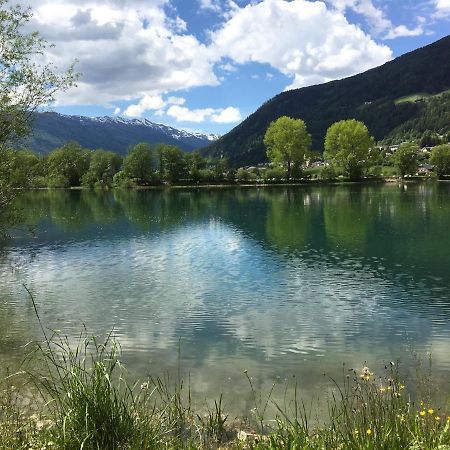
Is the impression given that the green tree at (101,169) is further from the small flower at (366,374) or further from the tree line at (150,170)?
the small flower at (366,374)

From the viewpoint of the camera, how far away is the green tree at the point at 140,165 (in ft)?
533

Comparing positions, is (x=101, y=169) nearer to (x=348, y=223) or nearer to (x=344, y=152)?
(x=344, y=152)

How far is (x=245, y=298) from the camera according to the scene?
24.3 meters

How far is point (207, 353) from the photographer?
16.8 meters

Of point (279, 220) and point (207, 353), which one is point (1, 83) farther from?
point (279, 220)

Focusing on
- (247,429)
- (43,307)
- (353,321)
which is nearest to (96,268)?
(43,307)

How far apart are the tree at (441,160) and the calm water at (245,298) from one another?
111 meters

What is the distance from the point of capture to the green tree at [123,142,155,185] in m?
162

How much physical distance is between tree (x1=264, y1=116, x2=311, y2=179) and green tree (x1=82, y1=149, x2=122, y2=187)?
6241cm

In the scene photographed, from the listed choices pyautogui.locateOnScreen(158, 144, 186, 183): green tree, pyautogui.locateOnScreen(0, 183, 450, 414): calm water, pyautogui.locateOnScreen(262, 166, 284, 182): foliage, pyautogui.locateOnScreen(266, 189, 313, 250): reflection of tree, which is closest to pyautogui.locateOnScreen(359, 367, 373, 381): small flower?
pyautogui.locateOnScreen(0, 183, 450, 414): calm water

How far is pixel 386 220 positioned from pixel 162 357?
144 ft

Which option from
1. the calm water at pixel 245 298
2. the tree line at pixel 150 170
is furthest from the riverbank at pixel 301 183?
the calm water at pixel 245 298

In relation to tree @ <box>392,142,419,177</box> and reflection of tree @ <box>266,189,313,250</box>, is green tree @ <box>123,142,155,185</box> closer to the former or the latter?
tree @ <box>392,142,419,177</box>

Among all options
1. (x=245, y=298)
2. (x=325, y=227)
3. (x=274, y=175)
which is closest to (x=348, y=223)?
(x=325, y=227)
